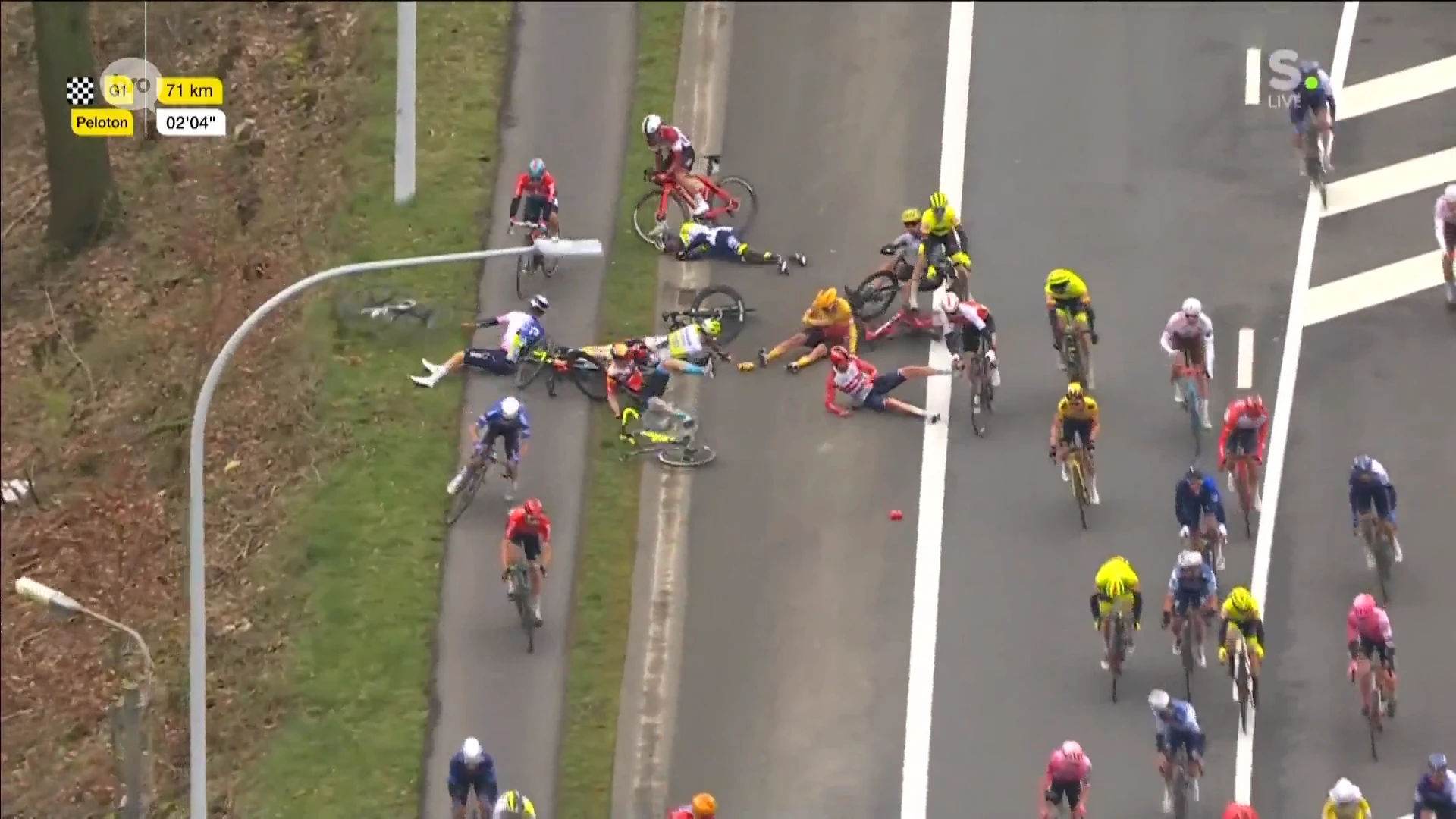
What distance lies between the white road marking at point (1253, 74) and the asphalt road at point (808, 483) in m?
4.56

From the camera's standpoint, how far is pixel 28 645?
39.4m

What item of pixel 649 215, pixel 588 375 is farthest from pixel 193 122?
pixel 588 375

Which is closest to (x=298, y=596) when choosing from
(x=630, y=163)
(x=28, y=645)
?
(x=28, y=645)

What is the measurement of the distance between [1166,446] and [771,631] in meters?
5.83

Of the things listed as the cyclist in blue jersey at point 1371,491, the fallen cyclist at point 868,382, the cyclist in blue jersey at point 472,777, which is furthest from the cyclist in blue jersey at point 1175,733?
the cyclist in blue jersey at point 472,777

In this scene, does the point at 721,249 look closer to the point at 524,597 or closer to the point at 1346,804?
the point at 524,597

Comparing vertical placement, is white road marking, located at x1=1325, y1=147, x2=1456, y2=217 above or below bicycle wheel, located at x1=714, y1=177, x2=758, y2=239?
above

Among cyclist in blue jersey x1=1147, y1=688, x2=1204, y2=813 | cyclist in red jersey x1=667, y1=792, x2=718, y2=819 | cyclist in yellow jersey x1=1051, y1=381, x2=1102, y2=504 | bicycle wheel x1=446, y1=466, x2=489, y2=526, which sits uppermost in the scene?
cyclist in yellow jersey x1=1051, y1=381, x2=1102, y2=504

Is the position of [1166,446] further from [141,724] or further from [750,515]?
[141,724]

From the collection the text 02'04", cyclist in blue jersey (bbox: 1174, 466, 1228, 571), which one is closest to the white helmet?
cyclist in blue jersey (bbox: 1174, 466, 1228, 571)

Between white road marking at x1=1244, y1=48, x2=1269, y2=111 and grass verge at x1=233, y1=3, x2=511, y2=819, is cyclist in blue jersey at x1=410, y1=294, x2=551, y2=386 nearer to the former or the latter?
grass verge at x1=233, y1=3, x2=511, y2=819

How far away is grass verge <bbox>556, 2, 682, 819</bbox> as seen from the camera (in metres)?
33.6

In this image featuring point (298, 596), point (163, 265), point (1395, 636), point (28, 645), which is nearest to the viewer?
point (1395, 636)

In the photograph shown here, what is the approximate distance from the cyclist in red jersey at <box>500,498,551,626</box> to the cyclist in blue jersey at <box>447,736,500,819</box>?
2931 millimetres
